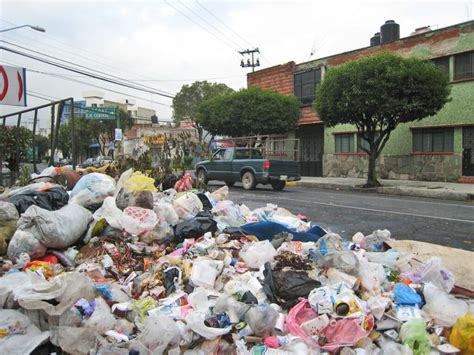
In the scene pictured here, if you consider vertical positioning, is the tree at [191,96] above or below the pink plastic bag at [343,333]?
above

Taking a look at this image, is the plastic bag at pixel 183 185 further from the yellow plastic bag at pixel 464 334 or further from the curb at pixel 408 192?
the curb at pixel 408 192

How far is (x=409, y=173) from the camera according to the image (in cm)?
1772

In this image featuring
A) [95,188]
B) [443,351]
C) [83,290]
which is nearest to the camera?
[443,351]

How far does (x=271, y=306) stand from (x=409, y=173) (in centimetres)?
1662

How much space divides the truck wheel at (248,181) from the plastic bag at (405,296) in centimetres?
1059

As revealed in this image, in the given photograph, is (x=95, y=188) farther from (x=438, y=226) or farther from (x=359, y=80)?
(x=359, y=80)

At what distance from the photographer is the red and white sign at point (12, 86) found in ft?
21.2

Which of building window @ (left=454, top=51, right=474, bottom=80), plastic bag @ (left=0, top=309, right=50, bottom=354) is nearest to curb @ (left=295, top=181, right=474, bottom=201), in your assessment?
building window @ (left=454, top=51, right=474, bottom=80)

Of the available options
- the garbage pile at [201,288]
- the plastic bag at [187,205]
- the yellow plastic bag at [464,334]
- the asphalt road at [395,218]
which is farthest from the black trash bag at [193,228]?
the yellow plastic bag at [464,334]

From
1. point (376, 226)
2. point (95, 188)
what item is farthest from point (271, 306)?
point (376, 226)

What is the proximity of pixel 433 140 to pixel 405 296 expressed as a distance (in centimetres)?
1577

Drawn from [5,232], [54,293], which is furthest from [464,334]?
[5,232]

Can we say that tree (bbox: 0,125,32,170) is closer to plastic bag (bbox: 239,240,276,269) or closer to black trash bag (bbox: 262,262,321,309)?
plastic bag (bbox: 239,240,276,269)

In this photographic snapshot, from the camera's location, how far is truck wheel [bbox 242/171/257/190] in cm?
1371
